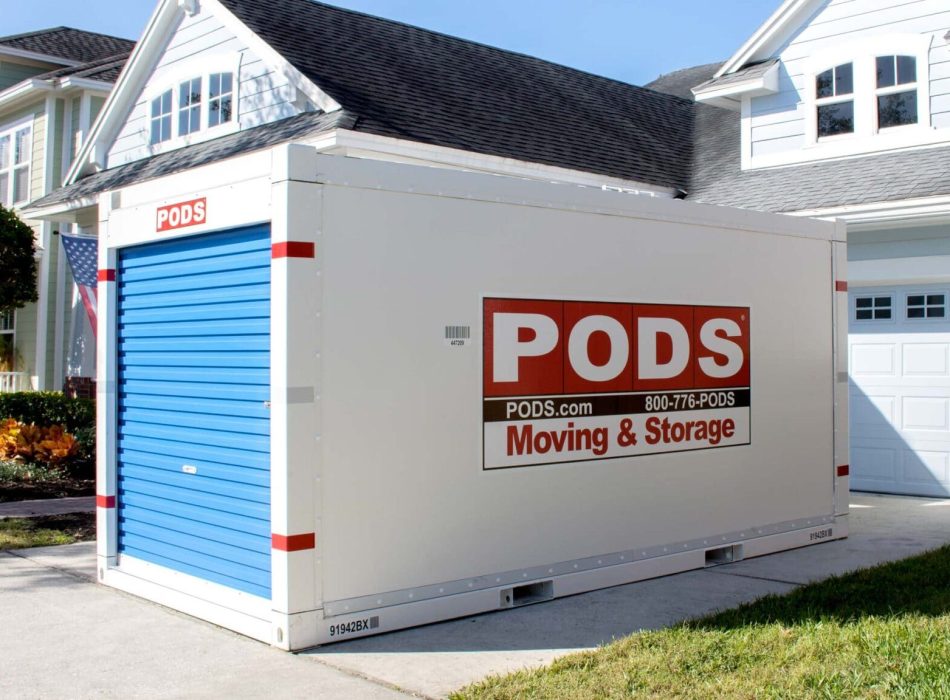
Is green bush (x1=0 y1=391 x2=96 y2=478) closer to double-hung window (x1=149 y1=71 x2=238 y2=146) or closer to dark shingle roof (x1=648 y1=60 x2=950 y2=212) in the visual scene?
double-hung window (x1=149 y1=71 x2=238 y2=146)

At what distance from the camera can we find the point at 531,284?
6902 mm

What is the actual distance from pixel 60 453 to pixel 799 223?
372 inches

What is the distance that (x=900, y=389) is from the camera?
1193 cm

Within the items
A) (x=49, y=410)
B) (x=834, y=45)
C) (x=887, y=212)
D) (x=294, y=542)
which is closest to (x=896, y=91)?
(x=834, y=45)

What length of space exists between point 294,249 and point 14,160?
17240mm

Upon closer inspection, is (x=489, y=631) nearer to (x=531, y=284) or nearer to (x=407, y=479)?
(x=407, y=479)

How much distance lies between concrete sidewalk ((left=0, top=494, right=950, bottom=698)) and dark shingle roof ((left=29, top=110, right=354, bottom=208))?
575 centimetres

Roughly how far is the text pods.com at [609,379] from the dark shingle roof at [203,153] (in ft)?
17.2

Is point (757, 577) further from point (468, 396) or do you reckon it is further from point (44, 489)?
point (44, 489)

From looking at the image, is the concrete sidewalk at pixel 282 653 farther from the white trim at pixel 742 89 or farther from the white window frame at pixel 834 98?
the white trim at pixel 742 89

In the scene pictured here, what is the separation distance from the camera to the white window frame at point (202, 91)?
14016mm

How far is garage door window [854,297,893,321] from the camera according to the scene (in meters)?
12.0

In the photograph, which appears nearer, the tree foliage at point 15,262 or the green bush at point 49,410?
the green bush at point 49,410

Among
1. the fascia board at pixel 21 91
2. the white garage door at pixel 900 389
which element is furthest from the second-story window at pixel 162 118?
the white garage door at pixel 900 389
